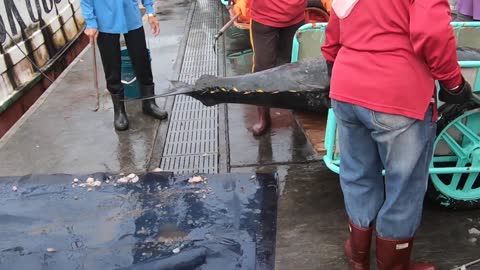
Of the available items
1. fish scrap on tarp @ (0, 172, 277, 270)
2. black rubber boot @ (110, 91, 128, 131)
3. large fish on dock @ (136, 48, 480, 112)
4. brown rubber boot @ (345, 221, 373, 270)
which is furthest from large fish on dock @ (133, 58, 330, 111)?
black rubber boot @ (110, 91, 128, 131)

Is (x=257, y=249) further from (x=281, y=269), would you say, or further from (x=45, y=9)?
(x=45, y=9)

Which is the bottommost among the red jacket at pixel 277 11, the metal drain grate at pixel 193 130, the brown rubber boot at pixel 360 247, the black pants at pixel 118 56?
the metal drain grate at pixel 193 130

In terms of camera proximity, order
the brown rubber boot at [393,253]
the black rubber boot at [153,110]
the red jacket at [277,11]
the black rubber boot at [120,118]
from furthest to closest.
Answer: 1. the black rubber boot at [153,110]
2. the black rubber boot at [120,118]
3. the red jacket at [277,11]
4. the brown rubber boot at [393,253]

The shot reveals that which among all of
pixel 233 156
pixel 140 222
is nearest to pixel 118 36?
pixel 233 156

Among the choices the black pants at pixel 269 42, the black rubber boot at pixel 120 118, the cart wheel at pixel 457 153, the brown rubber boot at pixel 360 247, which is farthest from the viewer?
the black rubber boot at pixel 120 118

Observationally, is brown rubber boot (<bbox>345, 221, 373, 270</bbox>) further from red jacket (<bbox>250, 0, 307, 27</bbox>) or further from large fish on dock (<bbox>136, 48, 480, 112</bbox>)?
red jacket (<bbox>250, 0, 307, 27</bbox>)

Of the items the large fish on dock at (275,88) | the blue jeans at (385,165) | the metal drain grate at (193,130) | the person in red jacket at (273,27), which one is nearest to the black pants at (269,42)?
the person in red jacket at (273,27)

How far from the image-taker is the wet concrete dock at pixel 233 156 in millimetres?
3004

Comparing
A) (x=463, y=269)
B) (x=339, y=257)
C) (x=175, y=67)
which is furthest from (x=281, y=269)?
(x=175, y=67)

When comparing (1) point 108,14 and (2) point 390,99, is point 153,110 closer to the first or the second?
(1) point 108,14

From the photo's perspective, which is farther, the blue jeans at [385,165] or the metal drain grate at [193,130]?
the metal drain grate at [193,130]

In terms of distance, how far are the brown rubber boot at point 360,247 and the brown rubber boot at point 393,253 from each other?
3.1 inches

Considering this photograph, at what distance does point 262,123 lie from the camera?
4633 mm

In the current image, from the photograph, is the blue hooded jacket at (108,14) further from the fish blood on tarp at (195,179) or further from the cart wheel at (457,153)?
the cart wheel at (457,153)
